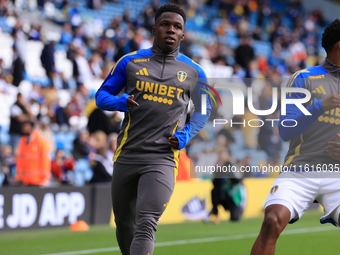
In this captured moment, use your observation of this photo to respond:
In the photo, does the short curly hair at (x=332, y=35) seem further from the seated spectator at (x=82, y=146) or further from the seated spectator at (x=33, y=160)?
the seated spectator at (x=82, y=146)

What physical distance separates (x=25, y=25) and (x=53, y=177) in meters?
6.27

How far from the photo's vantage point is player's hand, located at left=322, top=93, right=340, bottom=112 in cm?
388

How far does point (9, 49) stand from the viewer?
48.7 feet

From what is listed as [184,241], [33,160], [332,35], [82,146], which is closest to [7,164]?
[33,160]

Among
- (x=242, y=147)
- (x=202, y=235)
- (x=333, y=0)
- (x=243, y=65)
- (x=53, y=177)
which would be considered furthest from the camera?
(x=333, y=0)

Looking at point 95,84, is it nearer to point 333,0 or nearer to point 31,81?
point 31,81

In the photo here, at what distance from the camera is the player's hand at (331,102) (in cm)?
388

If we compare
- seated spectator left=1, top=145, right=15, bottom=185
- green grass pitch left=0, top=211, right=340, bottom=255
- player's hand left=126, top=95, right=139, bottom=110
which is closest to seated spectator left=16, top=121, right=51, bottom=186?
seated spectator left=1, top=145, right=15, bottom=185

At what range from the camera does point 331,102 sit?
12.8 feet

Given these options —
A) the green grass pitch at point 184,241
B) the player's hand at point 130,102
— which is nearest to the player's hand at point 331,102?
the player's hand at point 130,102

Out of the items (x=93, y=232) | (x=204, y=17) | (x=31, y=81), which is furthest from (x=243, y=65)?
(x=93, y=232)

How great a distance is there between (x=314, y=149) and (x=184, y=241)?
5.17m

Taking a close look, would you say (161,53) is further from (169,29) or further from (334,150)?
(334,150)

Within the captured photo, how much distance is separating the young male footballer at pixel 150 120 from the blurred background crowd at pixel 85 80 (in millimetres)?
1787
